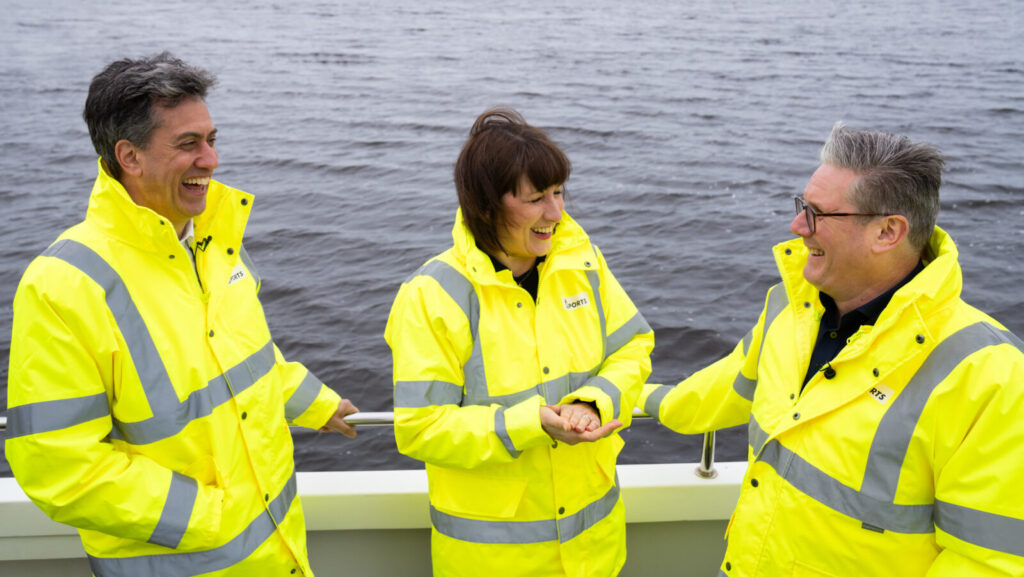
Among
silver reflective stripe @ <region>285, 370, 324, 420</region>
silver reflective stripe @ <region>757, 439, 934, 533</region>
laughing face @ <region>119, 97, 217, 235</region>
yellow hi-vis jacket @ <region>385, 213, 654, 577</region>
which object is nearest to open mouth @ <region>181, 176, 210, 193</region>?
laughing face @ <region>119, 97, 217, 235</region>

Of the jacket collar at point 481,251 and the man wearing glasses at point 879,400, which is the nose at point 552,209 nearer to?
the jacket collar at point 481,251

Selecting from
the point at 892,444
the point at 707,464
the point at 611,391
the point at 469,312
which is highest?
the point at 469,312

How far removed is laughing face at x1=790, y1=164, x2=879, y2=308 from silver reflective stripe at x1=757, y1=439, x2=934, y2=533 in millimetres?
423

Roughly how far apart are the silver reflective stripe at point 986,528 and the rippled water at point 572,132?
4328 mm

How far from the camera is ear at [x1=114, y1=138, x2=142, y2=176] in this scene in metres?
2.13

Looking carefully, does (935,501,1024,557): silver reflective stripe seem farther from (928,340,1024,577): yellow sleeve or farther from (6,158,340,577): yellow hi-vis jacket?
(6,158,340,577): yellow hi-vis jacket

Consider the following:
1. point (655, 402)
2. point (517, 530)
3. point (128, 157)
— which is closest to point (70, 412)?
point (128, 157)

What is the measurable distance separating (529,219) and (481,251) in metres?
0.16

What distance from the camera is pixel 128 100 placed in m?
2.11

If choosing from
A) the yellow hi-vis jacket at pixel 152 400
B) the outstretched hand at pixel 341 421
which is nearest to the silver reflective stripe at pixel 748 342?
the outstretched hand at pixel 341 421

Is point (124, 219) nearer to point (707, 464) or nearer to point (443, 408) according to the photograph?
point (443, 408)

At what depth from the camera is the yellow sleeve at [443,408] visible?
223 centimetres

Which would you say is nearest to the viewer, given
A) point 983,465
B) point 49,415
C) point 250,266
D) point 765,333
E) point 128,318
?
point 983,465

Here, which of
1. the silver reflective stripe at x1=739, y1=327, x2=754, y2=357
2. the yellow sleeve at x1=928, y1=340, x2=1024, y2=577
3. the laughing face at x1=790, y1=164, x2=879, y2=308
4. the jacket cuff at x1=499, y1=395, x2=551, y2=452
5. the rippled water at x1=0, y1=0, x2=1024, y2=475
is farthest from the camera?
the rippled water at x1=0, y1=0, x2=1024, y2=475
